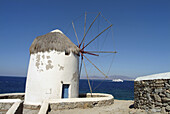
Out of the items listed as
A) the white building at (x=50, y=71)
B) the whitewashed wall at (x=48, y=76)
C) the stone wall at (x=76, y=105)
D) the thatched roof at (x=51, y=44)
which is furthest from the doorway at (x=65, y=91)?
the thatched roof at (x=51, y=44)

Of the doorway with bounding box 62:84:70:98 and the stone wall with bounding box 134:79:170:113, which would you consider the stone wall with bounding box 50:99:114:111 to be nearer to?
the doorway with bounding box 62:84:70:98

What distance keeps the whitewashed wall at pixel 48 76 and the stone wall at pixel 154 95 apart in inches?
226

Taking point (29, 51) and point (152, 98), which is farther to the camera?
point (29, 51)

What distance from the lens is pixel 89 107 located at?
955 cm

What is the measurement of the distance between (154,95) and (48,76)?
731cm

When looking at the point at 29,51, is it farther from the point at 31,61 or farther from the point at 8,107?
the point at 8,107

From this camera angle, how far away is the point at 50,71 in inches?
411

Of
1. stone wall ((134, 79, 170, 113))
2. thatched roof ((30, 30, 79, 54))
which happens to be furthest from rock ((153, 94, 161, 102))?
thatched roof ((30, 30, 79, 54))

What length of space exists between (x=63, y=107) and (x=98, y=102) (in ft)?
8.55

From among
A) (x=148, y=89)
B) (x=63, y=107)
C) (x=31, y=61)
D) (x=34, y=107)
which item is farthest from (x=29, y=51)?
(x=148, y=89)

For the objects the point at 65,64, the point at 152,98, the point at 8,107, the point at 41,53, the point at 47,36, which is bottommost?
the point at 8,107

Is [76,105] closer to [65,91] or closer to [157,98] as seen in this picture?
[65,91]

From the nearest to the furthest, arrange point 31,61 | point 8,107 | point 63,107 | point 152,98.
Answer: point 152,98 → point 8,107 → point 63,107 → point 31,61

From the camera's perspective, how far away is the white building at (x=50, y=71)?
10.3m
